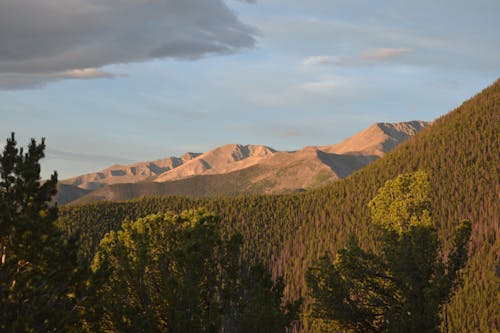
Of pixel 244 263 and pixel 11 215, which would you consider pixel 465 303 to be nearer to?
pixel 244 263

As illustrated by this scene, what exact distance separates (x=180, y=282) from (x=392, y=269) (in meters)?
12.6

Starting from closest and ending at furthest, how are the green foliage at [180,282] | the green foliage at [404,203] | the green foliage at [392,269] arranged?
1. the green foliage at [180,282]
2. the green foliage at [392,269]
3. the green foliage at [404,203]

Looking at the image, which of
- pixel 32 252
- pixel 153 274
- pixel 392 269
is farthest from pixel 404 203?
pixel 32 252

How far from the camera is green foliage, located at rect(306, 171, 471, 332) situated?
3058 centimetres

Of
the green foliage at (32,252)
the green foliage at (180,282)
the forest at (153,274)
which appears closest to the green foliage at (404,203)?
the forest at (153,274)

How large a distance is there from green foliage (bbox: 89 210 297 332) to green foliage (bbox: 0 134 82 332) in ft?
11.1

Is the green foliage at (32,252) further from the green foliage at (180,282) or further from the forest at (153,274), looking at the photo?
the green foliage at (180,282)

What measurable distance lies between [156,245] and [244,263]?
4727 millimetres

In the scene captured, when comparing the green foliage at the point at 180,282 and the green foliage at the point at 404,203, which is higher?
the green foliage at the point at 404,203

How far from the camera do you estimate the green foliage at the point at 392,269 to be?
100ft

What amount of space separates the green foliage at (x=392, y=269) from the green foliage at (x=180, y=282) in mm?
4137

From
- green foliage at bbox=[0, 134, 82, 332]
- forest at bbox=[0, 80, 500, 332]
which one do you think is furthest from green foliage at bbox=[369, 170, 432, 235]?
green foliage at bbox=[0, 134, 82, 332]

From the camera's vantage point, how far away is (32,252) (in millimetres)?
21250

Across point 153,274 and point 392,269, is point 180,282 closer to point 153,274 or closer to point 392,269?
point 153,274
